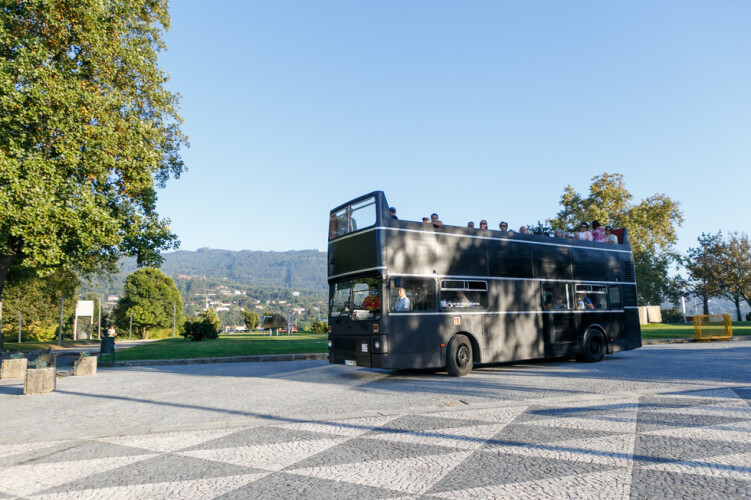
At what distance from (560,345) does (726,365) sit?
3916 mm

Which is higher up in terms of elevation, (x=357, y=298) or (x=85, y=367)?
(x=357, y=298)

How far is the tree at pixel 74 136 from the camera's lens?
14.5 m

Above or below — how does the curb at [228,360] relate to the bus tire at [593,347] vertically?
below

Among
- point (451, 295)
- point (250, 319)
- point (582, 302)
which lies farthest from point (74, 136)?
point (250, 319)

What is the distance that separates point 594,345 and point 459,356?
5459 mm

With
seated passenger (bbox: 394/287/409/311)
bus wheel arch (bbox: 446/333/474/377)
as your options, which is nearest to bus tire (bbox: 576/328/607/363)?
bus wheel arch (bbox: 446/333/474/377)

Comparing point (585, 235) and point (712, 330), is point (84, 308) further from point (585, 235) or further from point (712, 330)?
point (712, 330)

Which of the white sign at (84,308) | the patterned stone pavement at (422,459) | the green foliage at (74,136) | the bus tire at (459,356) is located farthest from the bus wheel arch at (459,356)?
the white sign at (84,308)

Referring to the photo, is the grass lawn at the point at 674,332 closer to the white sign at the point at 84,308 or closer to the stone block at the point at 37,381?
the stone block at the point at 37,381

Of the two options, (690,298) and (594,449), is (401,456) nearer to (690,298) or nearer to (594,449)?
(594,449)

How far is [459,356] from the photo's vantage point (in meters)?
11.6

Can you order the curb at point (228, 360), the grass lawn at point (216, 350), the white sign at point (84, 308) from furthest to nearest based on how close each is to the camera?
the white sign at point (84, 308)
the grass lawn at point (216, 350)
the curb at point (228, 360)

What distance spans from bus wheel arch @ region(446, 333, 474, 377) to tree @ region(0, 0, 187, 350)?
11.6m

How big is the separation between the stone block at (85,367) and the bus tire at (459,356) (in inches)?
405
